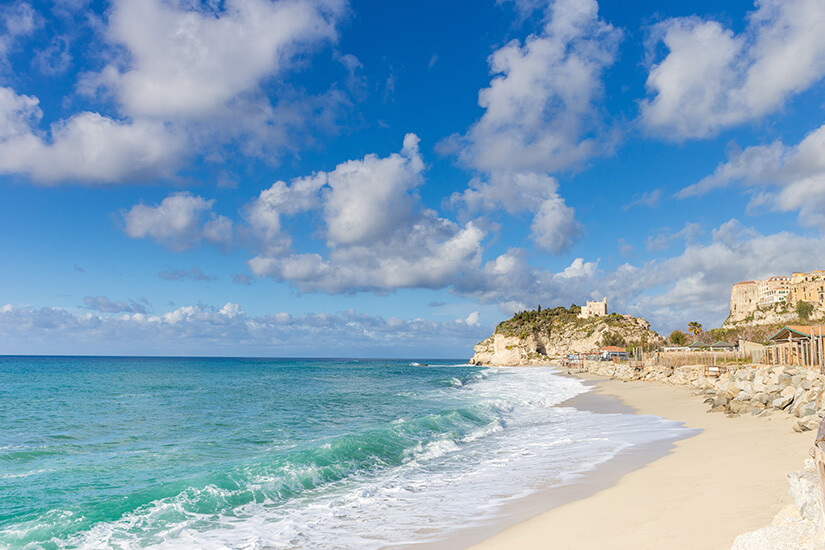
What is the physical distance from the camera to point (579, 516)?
711 centimetres

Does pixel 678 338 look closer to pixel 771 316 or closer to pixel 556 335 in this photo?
pixel 771 316

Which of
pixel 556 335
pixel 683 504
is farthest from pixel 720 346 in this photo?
pixel 556 335

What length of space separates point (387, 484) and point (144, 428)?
12.7 m

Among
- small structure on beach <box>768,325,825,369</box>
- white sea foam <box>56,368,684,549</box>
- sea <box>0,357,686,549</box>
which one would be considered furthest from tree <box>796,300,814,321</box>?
white sea foam <box>56,368,684,549</box>

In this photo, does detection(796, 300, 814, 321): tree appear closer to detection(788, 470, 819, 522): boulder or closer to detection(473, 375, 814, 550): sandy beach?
detection(473, 375, 814, 550): sandy beach

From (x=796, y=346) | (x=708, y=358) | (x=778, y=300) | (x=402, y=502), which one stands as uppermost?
(x=778, y=300)

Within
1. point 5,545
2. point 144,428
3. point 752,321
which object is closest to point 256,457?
point 5,545

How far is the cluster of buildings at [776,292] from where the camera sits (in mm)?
114294

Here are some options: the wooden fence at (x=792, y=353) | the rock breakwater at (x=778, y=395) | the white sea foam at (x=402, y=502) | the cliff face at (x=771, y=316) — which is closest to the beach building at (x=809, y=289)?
the cliff face at (x=771, y=316)

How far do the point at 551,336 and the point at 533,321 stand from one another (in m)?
6.87

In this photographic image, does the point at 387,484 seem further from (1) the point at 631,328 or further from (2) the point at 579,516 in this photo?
(1) the point at 631,328

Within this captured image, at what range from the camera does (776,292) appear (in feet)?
428

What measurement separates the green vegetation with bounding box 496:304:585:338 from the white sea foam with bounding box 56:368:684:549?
12767 centimetres

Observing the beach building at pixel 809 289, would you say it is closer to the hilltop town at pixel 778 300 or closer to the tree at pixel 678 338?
the hilltop town at pixel 778 300
